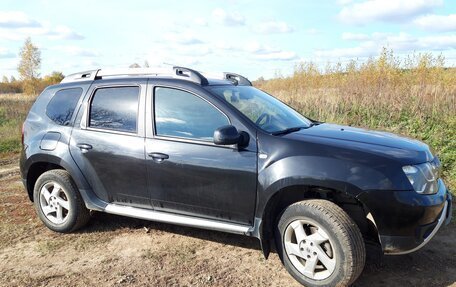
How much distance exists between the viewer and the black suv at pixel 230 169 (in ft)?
10.6

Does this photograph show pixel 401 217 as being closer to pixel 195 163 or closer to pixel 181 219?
pixel 195 163

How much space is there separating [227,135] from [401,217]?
61.8 inches

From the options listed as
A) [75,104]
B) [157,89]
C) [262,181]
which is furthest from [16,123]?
[262,181]

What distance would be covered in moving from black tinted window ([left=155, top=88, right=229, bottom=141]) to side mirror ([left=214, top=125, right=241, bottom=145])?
24 cm

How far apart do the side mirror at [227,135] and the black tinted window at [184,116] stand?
24cm

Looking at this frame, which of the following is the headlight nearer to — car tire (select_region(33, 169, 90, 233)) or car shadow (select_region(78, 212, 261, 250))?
car shadow (select_region(78, 212, 261, 250))

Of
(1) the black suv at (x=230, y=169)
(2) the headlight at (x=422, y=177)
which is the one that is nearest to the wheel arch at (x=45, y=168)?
(1) the black suv at (x=230, y=169)

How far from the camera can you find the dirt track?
11.9 feet

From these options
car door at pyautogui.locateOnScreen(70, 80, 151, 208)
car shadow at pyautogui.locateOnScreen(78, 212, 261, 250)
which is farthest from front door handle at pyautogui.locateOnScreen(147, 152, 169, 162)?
car shadow at pyautogui.locateOnScreen(78, 212, 261, 250)

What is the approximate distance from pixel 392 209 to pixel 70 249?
3356 millimetres

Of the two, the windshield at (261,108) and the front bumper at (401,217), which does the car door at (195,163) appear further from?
the front bumper at (401,217)

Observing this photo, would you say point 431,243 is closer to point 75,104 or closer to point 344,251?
point 344,251

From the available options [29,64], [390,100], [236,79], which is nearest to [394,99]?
[390,100]

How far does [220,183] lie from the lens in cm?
372
